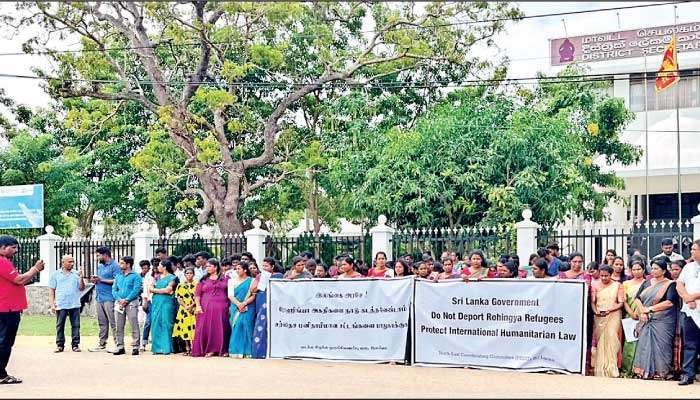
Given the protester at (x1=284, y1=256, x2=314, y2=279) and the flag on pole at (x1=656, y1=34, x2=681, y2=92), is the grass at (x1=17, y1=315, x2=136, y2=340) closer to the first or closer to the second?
the protester at (x1=284, y1=256, x2=314, y2=279)

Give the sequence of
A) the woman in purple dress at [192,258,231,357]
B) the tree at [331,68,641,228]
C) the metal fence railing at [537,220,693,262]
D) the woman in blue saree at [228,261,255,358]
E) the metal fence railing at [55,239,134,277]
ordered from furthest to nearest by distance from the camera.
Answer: the metal fence railing at [55,239,134,277] → the tree at [331,68,641,228] → the metal fence railing at [537,220,693,262] → the woman in purple dress at [192,258,231,357] → the woman in blue saree at [228,261,255,358]

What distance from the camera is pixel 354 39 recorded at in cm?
2636

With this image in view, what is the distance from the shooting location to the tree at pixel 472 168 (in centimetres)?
2230

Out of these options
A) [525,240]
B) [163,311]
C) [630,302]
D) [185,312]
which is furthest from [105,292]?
[630,302]

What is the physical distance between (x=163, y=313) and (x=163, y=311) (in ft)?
0.10

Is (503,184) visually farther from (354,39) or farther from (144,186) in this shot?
(144,186)

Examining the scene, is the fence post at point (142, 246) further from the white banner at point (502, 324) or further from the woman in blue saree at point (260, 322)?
the white banner at point (502, 324)

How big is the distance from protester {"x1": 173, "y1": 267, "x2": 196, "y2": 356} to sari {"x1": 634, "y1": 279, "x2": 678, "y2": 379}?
22.0 feet

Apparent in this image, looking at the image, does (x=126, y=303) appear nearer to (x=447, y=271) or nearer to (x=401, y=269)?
(x=401, y=269)

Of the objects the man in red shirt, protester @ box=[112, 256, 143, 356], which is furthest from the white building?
the man in red shirt

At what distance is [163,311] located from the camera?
50.8ft

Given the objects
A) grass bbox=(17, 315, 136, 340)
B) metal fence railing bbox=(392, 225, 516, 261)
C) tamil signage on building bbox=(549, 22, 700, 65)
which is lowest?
grass bbox=(17, 315, 136, 340)

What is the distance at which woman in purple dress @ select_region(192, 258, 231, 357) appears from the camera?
15.0 meters

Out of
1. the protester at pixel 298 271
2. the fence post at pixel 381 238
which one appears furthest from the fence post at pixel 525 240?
the protester at pixel 298 271
